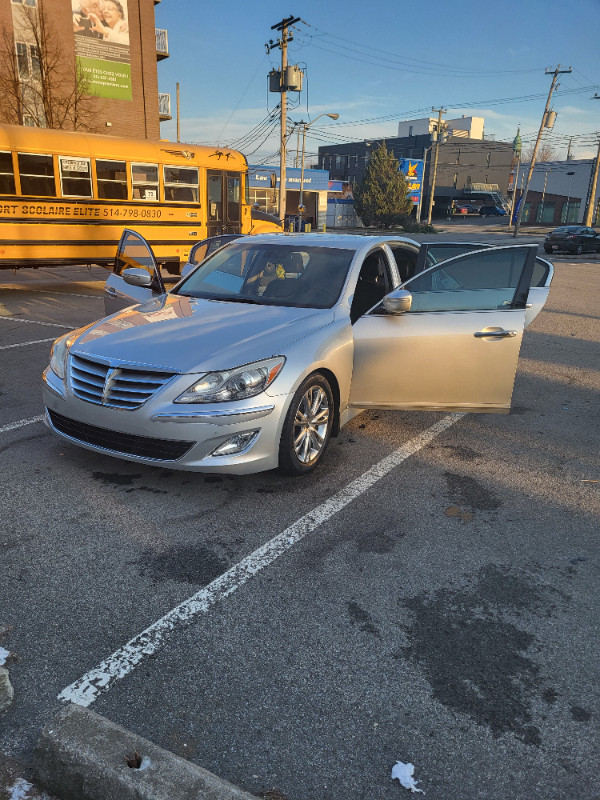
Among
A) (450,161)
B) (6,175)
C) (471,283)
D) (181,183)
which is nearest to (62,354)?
(471,283)

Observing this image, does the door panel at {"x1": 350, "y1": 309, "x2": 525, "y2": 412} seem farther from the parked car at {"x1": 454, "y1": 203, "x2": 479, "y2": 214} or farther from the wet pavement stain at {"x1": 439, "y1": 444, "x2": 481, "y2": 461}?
the parked car at {"x1": 454, "y1": 203, "x2": 479, "y2": 214}

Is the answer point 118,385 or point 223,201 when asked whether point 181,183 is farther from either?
point 118,385

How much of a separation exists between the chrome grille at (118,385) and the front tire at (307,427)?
2.71 ft

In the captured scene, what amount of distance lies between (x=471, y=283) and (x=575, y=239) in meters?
28.6

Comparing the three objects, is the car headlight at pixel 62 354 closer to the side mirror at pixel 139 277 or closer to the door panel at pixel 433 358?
the side mirror at pixel 139 277

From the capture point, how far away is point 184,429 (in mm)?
3740

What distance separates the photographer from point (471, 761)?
215 centimetres

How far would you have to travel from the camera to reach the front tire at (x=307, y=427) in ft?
13.3

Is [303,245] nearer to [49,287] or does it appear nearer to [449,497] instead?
[449,497]

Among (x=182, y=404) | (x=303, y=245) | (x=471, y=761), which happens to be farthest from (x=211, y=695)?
(x=303, y=245)

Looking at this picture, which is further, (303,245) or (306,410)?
(303,245)

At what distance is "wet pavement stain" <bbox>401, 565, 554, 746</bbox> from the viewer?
7.83 ft

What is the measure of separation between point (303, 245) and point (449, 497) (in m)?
2.50

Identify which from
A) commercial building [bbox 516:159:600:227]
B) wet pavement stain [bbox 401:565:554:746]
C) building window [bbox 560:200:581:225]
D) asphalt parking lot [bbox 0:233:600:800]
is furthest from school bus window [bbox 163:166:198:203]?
building window [bbox 560:200:581:225]
